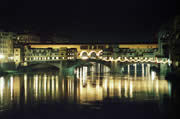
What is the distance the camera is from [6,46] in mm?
31703

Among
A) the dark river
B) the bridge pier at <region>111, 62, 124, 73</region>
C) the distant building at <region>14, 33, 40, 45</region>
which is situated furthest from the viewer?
the distant building at <region>14, 33, 40, 45</region>

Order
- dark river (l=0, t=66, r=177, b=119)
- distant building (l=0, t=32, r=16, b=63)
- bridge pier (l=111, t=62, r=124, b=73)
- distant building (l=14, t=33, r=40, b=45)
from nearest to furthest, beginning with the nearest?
dark river (l=0, t=66, r=177, b=119) < bridge pier (l=111, t=62, r=124, b=73) < distant building (l=0, t=32, r=16, b=63) < distant building (l=14, t=33, r=40, b=45)

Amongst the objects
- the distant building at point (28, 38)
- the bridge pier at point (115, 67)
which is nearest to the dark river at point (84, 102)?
the bridge pier at point (115, 67)

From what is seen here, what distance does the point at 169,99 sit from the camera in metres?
13.7

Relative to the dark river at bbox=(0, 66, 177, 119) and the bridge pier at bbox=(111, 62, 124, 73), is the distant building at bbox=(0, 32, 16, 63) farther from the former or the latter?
the dark river at bbox=(0, 66, 177, 119)

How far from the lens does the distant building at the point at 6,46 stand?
98.8ft

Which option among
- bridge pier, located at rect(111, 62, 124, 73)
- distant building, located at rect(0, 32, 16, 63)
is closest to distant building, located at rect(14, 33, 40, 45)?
distant building, located at rect(0, 32, 16, 63)

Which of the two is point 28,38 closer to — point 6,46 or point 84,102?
point 6,46

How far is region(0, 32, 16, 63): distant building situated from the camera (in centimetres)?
3012

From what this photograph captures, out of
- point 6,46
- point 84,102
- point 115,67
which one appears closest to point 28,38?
point 6,46

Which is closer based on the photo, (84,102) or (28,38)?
(84,102)

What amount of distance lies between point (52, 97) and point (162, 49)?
15.8 meters

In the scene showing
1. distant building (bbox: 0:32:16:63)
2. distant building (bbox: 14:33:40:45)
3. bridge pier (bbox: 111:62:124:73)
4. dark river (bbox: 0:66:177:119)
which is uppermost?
distant building (bbox: 14:33:40:45)

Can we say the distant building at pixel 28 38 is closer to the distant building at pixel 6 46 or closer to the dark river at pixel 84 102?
→ the distant building at pixel 6 46
